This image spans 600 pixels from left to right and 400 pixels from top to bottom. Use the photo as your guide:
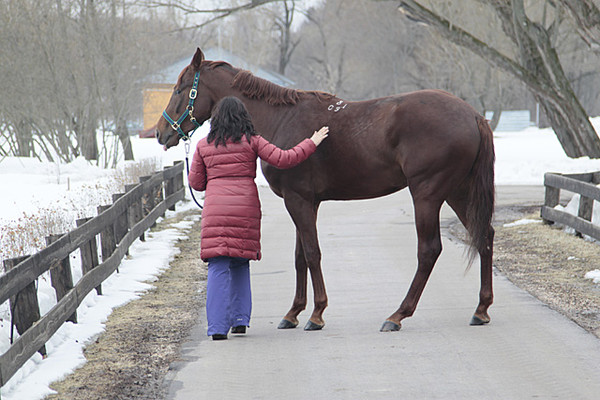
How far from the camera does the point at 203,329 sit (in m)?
6.76

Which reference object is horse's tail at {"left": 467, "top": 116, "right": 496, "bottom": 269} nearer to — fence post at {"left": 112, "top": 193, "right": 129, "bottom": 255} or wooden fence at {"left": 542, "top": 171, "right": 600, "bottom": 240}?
wooden fence at {"left": 542, "top": 171, "right": 600, "bottom": 240}

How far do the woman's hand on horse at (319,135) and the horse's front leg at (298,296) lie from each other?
0.83 meters

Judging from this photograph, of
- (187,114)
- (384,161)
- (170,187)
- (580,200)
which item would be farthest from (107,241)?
(580,200)

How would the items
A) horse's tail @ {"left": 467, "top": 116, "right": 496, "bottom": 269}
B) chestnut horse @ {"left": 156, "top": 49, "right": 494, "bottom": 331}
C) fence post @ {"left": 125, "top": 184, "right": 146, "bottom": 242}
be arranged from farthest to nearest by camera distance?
fence post @ {"left": 125, "top": 184, "right": 146, "bottom": 242} → horse's tail @ {"left": 467, "top": 116, "right": 496, "bottom": 269} → chestnut horse @ {"left": 156, "top": 49, "right": 494, "bottom": 331}

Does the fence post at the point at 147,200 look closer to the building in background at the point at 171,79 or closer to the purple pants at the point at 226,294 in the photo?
the purple pants at the point at 226,294

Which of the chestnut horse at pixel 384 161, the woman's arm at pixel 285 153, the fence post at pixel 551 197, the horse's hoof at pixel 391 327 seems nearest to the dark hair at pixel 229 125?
the woman's arm at pixel 285 153

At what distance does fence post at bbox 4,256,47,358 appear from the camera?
5.57m

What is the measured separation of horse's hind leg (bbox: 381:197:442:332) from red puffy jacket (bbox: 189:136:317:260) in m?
1.05

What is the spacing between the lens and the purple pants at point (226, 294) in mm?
6344

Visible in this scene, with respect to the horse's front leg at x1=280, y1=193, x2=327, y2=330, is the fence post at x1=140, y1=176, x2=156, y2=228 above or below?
below

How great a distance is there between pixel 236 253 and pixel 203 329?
2.92ft

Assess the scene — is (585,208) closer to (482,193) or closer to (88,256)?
(482,193)

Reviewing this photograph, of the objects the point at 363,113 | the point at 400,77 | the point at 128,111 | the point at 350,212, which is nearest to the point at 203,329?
the point at 363,113

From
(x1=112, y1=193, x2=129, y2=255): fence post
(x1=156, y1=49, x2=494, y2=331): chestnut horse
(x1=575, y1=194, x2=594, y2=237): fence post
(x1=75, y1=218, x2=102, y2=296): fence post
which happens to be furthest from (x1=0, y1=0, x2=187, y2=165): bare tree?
(x1=156, y1=49, x2=494, y2=331): chestnut horse
